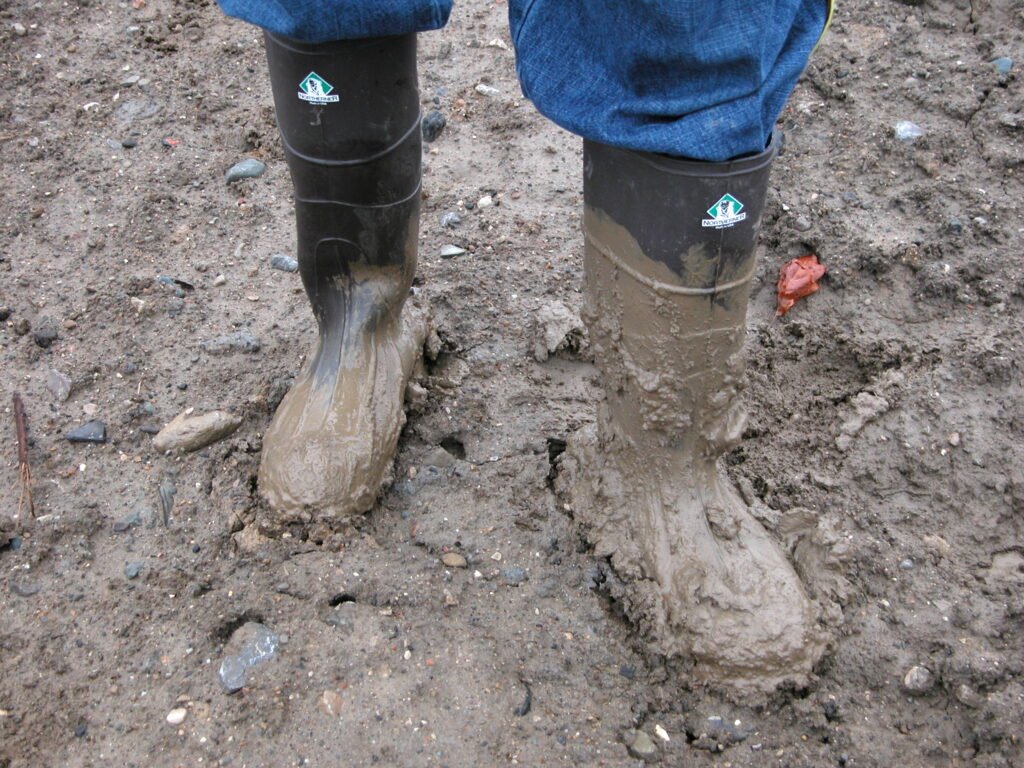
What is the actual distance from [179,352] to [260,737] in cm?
93

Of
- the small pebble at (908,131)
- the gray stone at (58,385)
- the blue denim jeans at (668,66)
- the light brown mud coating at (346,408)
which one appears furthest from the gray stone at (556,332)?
the small pebble at (908,131)

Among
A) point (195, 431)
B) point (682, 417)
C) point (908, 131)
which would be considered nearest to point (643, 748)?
point (682, 417)

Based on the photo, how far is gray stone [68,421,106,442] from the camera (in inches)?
68.0

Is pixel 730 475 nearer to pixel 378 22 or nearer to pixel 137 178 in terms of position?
pixel 378 22

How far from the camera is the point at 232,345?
6.35ft

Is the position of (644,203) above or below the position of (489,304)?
above

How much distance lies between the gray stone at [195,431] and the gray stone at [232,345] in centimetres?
22

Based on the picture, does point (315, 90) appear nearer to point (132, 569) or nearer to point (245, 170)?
point (132, 569)

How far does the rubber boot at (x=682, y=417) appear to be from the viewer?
1.22 metres

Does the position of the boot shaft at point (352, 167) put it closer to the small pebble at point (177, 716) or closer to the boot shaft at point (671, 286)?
the boot shaft at point (671, 286)

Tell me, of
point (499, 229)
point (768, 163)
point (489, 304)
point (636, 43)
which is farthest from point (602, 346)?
point (499, 229)

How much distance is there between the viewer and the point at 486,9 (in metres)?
3.01

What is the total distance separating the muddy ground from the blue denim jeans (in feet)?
2.37

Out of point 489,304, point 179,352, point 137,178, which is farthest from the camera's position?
point 137,178
